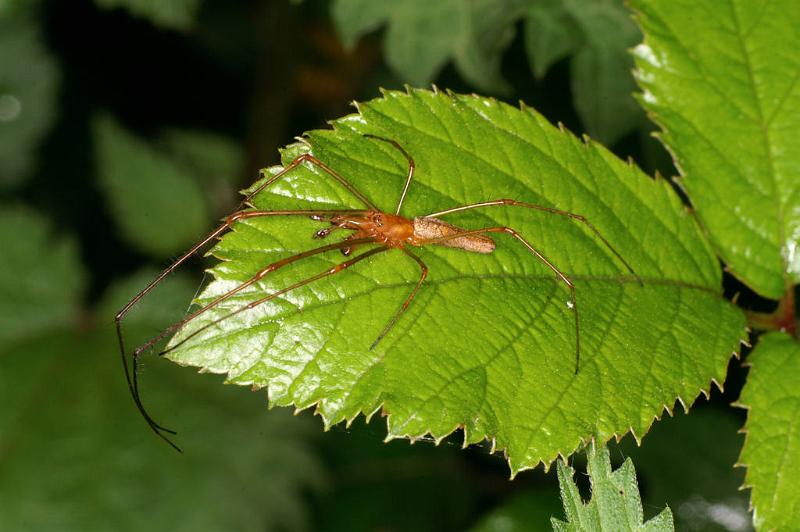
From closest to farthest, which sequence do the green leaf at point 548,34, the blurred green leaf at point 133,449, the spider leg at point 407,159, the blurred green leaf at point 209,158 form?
the spider leg at point 407,159 < the green leaf at point 548,34 < the blurred green leaf at point 133,449 < the blurred green leaf at point 209,158

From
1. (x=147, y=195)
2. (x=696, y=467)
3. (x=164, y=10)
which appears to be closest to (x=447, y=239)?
(x=696, y=467)

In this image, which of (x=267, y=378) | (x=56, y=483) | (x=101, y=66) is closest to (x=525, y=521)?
(x=267, y=378)

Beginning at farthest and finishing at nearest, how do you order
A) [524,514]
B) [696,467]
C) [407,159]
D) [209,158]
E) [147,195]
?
[209,158] → [147,195] → [696,467] → [524,514] → [407,159]

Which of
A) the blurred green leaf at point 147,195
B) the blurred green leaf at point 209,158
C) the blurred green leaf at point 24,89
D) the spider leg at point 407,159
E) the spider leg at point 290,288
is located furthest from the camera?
the blurred green leaf at point 24,89

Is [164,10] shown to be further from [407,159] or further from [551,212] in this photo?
[551,212]

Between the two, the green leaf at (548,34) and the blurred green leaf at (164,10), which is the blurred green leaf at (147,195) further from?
the green leaf at (548,34)

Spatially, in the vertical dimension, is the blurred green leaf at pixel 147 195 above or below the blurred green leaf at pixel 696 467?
above

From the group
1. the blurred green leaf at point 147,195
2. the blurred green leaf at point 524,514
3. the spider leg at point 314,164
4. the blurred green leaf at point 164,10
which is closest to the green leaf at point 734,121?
the spider leg at point 314,164
